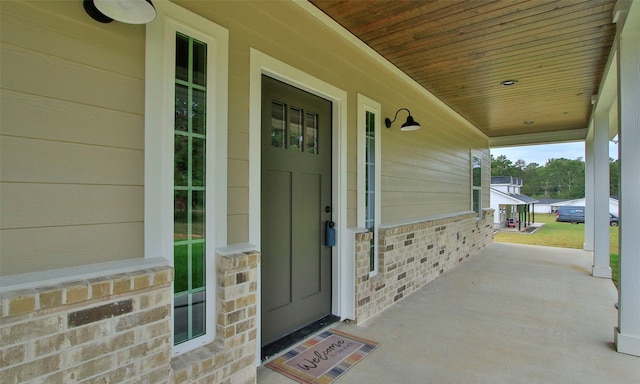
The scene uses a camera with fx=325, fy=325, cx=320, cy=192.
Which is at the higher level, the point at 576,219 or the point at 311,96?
the point at 311,96

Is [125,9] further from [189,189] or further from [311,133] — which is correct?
[311,133]

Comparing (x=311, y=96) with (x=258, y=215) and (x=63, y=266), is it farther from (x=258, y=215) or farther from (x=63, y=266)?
(x=63, y=266)

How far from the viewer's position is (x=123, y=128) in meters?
1.58

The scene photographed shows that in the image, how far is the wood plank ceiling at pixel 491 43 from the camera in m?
2.71

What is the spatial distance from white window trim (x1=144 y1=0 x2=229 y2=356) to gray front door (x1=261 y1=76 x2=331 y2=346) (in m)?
0.57

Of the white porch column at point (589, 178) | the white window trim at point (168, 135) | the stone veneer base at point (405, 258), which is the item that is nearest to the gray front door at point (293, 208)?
the stone veneer base at point (405, 258)

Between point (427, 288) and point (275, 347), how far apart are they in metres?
2.72

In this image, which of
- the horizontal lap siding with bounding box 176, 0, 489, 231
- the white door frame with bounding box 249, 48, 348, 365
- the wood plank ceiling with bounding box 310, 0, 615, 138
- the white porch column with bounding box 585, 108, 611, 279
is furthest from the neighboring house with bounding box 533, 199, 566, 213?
the white door frame with bounding box 249, 48, 348, 365

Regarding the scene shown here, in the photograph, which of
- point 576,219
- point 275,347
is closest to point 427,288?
point 275,347

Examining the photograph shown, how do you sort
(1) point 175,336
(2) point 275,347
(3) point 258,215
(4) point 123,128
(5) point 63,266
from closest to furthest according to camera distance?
(5) point 63,266 → (4) point 123,128 → (1) point 175,336 → (3) point 258,215 → (2) point 275,347

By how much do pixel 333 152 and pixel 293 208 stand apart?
2.38 ft

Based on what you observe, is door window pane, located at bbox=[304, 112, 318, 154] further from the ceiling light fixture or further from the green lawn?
the green lawn

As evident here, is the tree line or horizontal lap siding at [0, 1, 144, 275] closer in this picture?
horizontal lap siding at [0, 1, 144, 275]

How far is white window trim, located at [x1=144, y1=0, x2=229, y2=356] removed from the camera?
65.8 inches
